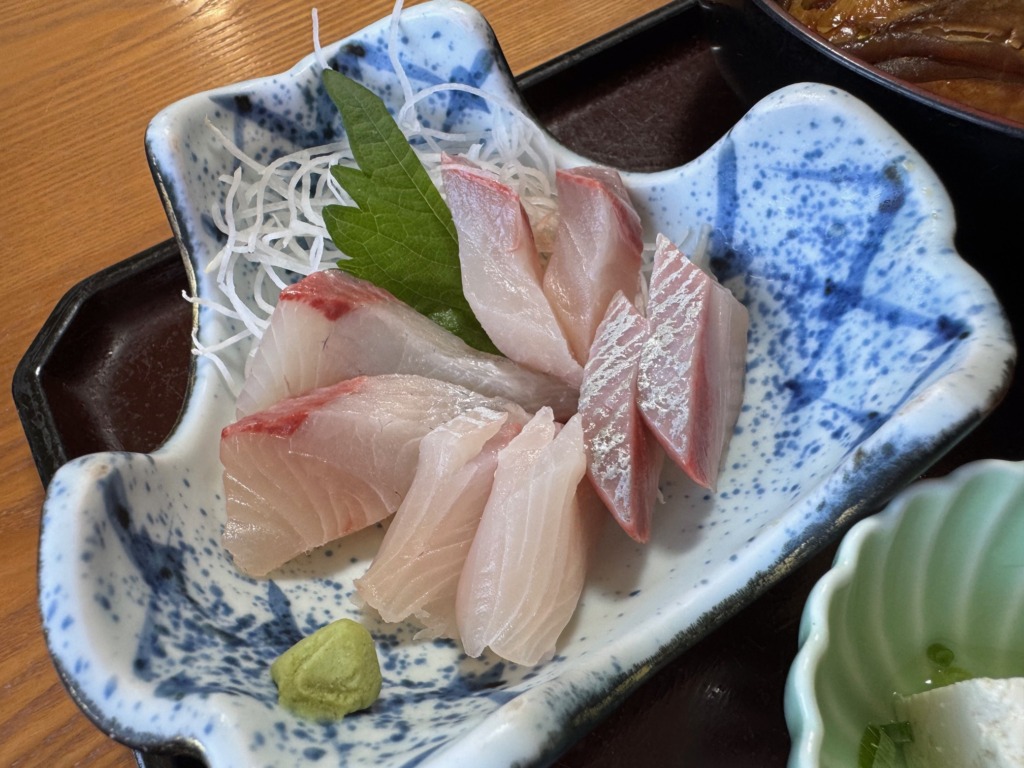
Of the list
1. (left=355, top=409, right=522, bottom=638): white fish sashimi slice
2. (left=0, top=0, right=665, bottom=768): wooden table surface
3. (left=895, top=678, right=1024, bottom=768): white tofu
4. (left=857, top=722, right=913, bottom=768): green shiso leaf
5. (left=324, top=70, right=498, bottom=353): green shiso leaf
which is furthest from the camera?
(left=0, top=0, right=665, bottom=768): wooden table surface

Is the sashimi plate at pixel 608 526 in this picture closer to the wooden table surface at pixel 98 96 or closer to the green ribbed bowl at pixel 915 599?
the green ribbed bowl at pixel 915 599

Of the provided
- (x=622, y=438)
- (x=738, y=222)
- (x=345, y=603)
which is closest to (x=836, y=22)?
(x=738, y=222)

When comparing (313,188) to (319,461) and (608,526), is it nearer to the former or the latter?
(319,461)

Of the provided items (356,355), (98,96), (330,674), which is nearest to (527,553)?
(330,674)

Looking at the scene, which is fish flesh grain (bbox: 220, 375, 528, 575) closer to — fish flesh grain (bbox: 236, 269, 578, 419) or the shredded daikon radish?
fish flesh grain (bbox: 236, 269, 578, 419)

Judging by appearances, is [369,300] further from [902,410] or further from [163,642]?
[902,410]

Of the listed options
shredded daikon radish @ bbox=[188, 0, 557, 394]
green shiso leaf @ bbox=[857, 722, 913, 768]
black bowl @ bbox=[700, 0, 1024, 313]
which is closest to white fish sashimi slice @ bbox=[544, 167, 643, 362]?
shredded daikon radish @ bbox=[188, 0, 557, 394]
